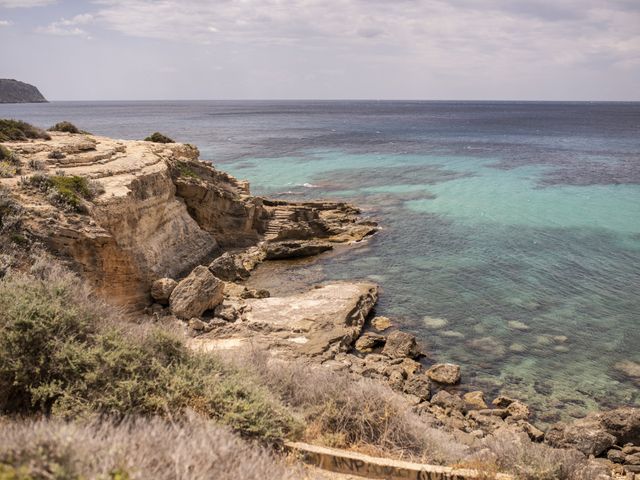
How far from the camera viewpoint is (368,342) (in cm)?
1877

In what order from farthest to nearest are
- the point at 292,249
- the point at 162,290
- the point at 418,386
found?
the point at 292,249, the point at 162,290, the point at 418,386

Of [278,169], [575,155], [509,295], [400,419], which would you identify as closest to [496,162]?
[575,155]

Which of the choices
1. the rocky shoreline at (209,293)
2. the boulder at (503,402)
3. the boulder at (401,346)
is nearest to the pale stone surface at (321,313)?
the rocky shoreline at (209,293)

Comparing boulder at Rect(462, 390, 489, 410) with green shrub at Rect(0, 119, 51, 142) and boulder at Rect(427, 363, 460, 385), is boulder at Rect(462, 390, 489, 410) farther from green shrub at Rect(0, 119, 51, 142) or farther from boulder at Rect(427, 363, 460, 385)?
green shrub at Rect(0, 119, 51, 142)

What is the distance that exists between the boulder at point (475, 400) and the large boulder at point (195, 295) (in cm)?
946

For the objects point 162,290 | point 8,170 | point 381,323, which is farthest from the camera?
point 381,323

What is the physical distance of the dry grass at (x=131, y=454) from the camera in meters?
4.94

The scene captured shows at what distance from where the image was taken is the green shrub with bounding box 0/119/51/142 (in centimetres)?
2405

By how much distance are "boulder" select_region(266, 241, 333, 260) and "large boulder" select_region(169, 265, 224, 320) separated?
340 inches

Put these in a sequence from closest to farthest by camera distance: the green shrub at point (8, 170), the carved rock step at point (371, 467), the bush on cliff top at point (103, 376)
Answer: the bush on cliff top at point (103, 376)
the carved rock step at point (371, 467)
the green shrub at point (8, 170)

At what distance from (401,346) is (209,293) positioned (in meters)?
7.19

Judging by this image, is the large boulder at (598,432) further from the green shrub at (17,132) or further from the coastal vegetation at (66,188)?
the green shrub at (17,132)

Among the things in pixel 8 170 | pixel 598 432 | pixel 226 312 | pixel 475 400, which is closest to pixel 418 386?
pixel 475 400

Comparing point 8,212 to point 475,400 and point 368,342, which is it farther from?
point 475,400
